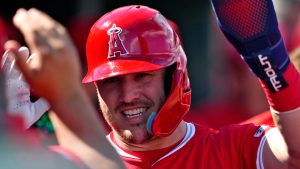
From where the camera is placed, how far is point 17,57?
2.03 metres

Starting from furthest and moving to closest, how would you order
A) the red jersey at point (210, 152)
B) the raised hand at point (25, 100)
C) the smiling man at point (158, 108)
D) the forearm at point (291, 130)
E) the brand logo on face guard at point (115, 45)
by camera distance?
1. the brand logo on face guard at point (115, 45)
2. the red jersey at point (210, 152)
3. the smiling man at point (158, 108)
4. the forearm at point (291, 130)
5. the raised hand at point (25, 100)

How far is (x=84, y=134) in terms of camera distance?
2.14 meters

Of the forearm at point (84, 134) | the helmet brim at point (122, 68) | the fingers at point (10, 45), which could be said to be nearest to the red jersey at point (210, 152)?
the helmet brim at point (122, 68)

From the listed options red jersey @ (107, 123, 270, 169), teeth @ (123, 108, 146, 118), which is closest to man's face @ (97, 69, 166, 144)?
teeth @ (123, 108, 146, 118)

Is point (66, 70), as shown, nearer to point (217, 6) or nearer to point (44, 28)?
point (44, 28)

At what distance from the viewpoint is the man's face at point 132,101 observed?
3.73 meters

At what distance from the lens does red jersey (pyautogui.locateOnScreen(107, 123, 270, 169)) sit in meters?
3.67

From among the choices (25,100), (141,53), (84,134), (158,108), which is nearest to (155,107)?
(158,108)

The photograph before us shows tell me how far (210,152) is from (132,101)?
1.35 ft

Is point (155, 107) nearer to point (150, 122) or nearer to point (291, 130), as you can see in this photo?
point (150, 122)

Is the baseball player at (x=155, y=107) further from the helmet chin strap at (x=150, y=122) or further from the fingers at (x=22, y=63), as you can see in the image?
the fingers at (x=22, y=63)

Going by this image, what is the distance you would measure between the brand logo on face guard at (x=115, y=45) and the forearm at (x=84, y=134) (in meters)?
1.65

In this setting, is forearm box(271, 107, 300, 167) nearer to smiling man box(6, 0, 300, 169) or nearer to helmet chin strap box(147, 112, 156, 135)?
smiling man box(6, 0, 300, 169)

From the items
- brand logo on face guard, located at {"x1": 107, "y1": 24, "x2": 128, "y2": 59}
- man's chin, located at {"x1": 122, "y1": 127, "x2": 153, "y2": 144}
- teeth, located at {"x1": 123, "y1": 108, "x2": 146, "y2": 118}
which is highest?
brand logo on face guard, located at {"x1": 107, "y1": 24, "x2": 128, "y2": 59}
